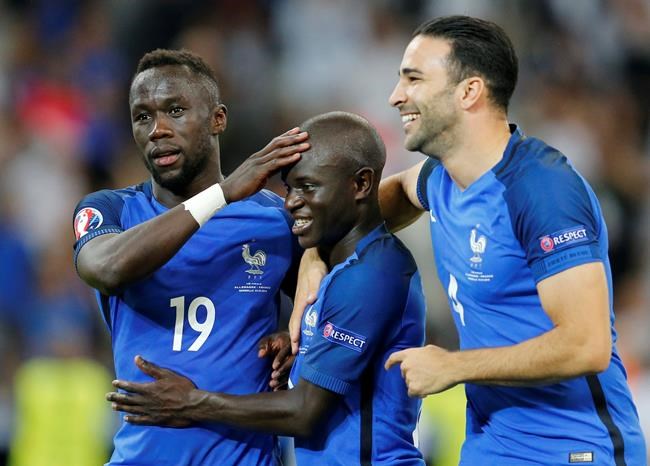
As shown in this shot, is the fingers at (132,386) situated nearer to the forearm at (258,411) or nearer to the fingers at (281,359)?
the forearm at (258,411)

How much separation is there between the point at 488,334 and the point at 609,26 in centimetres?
826

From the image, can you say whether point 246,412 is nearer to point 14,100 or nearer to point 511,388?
point 511,388

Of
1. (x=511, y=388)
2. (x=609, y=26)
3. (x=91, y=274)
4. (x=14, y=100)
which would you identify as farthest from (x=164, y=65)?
(x=609, y=26)

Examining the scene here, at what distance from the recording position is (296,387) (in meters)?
4.54

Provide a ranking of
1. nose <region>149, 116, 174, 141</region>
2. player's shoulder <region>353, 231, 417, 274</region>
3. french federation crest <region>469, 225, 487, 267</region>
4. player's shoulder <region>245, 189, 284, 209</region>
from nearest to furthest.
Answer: french federation crest <region>469, 225, 487, 267</region> < player's shoulder <region>353, 231, 417, 274</region> < nose <region>149, 116, 174, 141</region> < player's shoulder <region>245, 189, 284, 209</region>

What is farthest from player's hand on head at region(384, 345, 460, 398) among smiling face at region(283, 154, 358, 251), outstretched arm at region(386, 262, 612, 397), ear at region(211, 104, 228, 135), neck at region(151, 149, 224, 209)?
ear at region(211, 104, 228, 135)

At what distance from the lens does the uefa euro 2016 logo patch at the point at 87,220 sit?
15.6ft

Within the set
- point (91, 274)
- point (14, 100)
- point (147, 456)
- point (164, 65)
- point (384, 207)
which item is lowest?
point (147, 456)

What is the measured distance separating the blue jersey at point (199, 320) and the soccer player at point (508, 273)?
772 millimetres

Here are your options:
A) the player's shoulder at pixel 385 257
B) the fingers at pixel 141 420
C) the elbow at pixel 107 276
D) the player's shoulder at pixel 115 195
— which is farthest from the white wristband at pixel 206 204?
the fingers at pixel 141 420

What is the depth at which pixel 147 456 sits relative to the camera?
4.72 metres

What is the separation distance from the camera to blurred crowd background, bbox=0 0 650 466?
9.14 meters

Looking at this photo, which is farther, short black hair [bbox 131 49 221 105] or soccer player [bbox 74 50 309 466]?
short black hair [bbox 131 49 221 105]

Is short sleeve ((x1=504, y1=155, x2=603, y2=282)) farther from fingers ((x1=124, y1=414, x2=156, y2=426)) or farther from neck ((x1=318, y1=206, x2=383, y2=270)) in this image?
fingers ((x1=124, y1=414, x2=156, y2=426))
